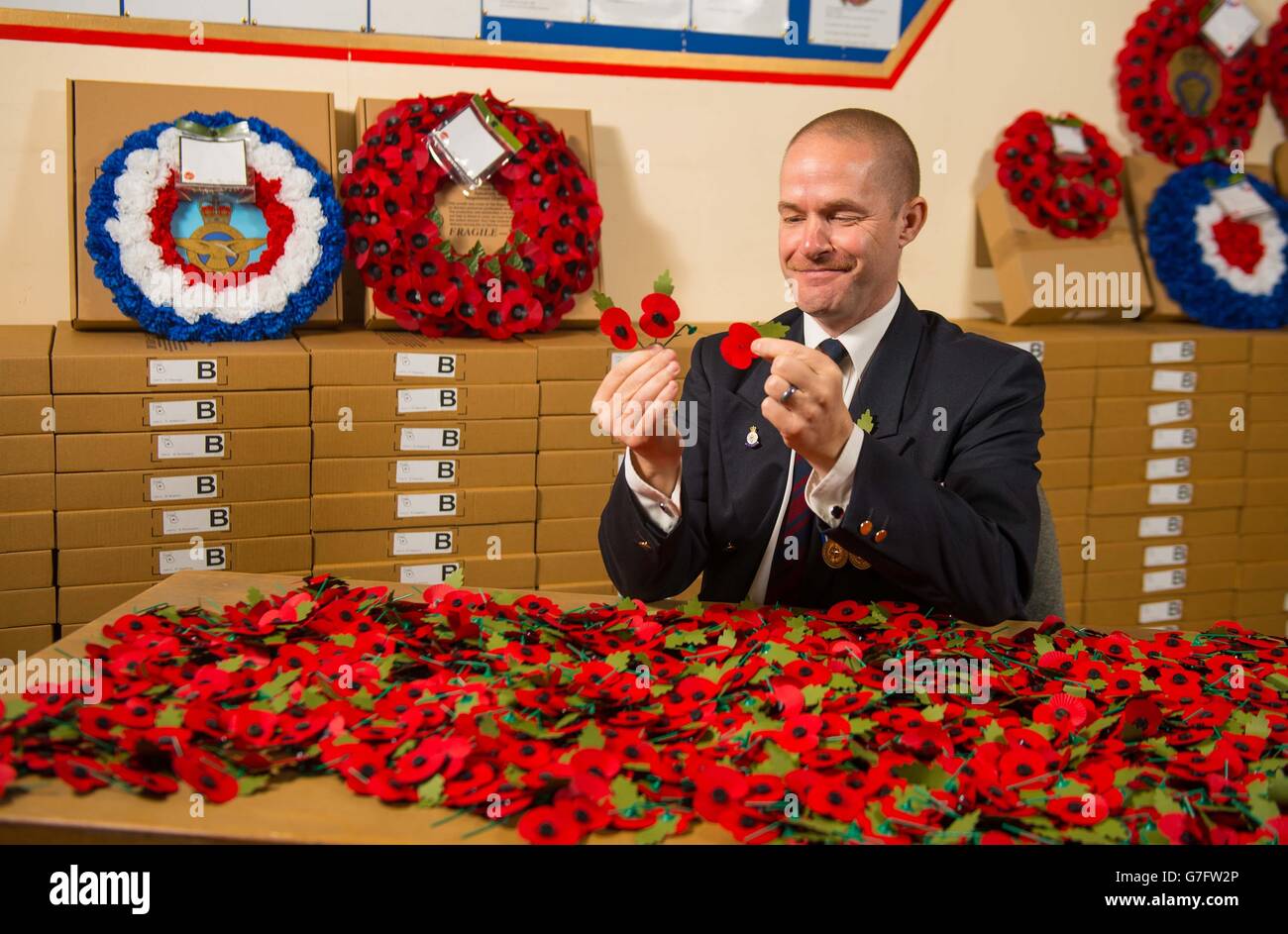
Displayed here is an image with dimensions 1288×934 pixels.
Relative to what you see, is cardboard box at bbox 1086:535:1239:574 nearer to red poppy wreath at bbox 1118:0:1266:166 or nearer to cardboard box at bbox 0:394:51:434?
red poppy wreath at bbox 1118:0:1266:166

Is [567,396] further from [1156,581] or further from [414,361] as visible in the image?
[1156,581]

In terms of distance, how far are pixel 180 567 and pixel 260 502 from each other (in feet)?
0.72

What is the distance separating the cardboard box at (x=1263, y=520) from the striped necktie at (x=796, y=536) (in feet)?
7.66

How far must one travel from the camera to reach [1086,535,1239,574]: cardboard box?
3602 millimetres

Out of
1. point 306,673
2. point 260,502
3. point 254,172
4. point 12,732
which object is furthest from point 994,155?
point 12,732

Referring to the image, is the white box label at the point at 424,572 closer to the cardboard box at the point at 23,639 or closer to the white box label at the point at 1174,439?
the cardboard box at the point at 23,639

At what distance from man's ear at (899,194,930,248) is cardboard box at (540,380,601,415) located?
3.47 feet

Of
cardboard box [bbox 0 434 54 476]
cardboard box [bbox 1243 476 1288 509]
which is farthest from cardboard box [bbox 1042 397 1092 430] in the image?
cardboard box [bbox 0 434 54 476]

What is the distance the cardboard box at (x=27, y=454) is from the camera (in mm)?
2512

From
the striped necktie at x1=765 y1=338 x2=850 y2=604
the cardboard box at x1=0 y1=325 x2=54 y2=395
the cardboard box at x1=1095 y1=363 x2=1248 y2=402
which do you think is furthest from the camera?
the cardboard box at x1=1095 y1=363 x2=1248 y2=402

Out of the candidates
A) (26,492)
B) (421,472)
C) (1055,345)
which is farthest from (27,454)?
(1055,345)

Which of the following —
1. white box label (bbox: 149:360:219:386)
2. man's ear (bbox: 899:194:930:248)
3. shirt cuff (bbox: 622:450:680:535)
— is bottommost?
shirt cuff (bbox: 622:450:680:535)

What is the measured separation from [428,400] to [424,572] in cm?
41
